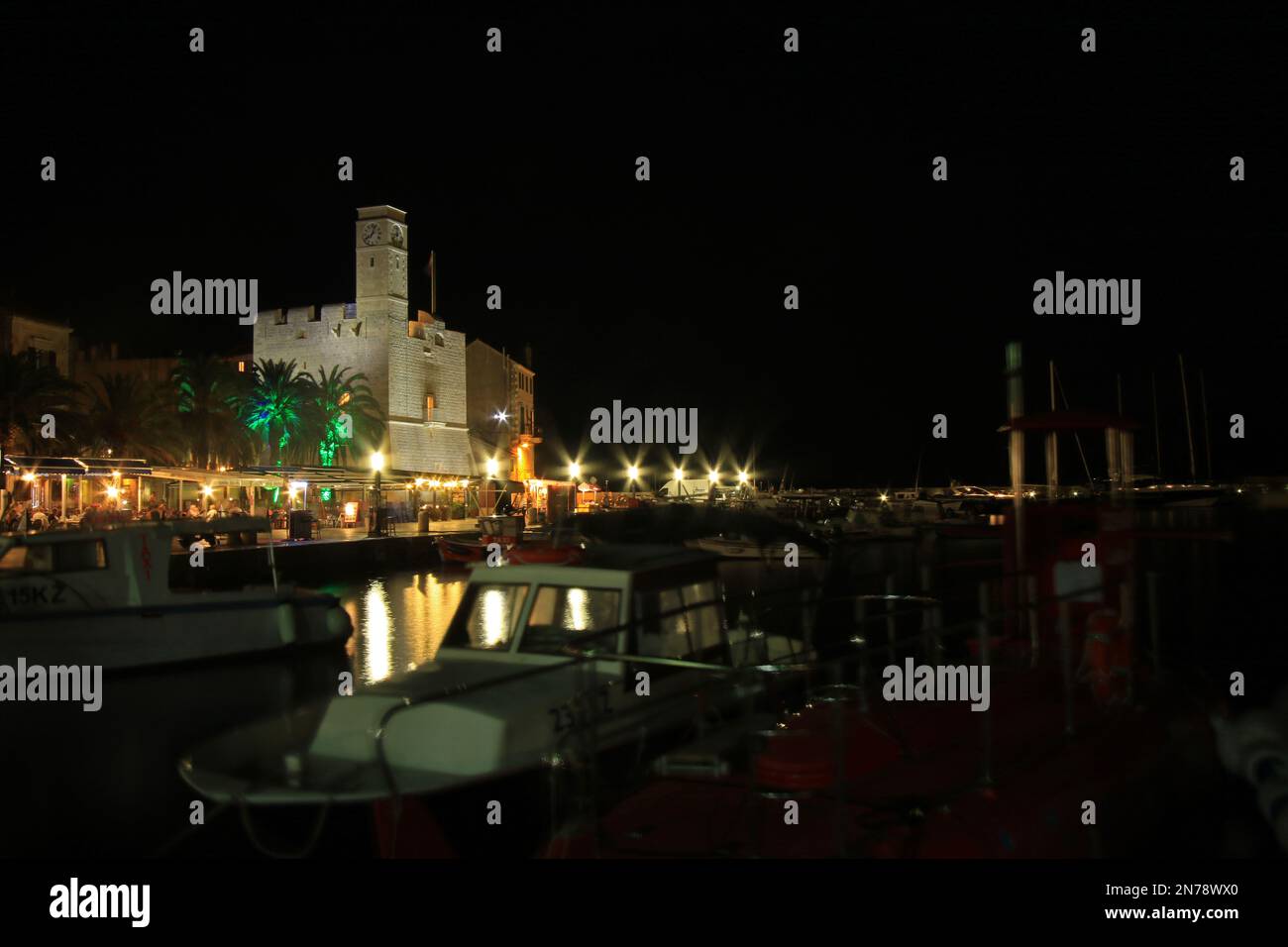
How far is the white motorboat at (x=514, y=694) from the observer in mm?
6188

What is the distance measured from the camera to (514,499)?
80.8m

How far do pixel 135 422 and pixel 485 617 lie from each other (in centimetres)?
4605

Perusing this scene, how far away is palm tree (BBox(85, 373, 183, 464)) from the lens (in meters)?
46.6

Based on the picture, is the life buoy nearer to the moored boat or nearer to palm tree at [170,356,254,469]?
the moored boat

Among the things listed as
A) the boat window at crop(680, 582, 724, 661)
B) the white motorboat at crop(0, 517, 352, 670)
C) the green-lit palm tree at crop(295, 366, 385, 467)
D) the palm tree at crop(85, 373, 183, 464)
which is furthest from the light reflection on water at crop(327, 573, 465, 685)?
the green-lit palm tree at crop(295, 366, 385, 467)

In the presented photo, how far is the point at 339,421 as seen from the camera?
2601 inches

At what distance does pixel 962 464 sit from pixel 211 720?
521 ft

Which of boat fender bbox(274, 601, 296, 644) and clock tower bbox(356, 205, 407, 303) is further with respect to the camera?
clock tower bbox(356, 205, 407, 303)

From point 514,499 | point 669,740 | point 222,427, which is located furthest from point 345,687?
point 514,499

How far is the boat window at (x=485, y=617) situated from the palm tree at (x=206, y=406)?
4744 cm

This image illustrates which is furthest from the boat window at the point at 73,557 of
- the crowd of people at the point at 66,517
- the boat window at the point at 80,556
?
the crowd of people at the point at 66,517

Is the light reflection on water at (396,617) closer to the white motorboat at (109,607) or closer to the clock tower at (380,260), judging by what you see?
the white motorboat at (109,607)

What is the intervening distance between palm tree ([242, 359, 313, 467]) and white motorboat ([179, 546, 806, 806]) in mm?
53549

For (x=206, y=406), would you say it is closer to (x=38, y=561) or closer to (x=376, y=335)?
(x=376, y=335)
